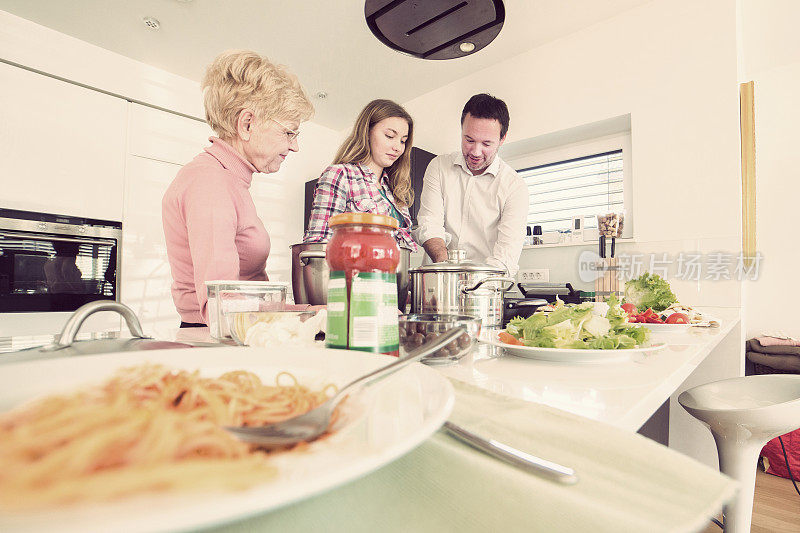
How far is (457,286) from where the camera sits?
82cm

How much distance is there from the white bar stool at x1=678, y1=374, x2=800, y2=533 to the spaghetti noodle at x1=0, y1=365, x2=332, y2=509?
1.16 metres

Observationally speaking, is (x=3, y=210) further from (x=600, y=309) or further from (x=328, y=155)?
(x=600, y=309)

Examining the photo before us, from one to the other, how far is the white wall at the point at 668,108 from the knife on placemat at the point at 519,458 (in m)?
2.46

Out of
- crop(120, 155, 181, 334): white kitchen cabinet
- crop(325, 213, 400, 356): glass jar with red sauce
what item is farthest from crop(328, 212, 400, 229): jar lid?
crop(120, 155, 181, 334): white kitchen cabinet

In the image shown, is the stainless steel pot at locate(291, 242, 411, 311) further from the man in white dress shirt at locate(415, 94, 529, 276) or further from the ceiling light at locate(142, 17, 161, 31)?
the ceiling light at locate(142, 17, 161, 31)

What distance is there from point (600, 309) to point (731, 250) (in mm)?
1705

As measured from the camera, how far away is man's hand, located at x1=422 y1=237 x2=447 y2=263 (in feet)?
5.84

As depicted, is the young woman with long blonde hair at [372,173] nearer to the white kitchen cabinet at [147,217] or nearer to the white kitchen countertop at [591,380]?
the white kitchen countertop at [591,380]

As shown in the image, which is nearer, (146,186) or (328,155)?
(146,186)

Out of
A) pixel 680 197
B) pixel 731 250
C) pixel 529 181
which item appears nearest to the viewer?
pixel 731 250

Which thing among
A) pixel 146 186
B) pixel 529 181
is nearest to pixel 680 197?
pixel 529 181

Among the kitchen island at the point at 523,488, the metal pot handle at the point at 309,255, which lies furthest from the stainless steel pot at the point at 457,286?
the kitchen island at the point at 523,488

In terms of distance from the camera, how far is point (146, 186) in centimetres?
296

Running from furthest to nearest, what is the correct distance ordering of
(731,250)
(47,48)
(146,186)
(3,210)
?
1. (146,186)
2. (47,48)
3. (3,210)
4. (731,250)
